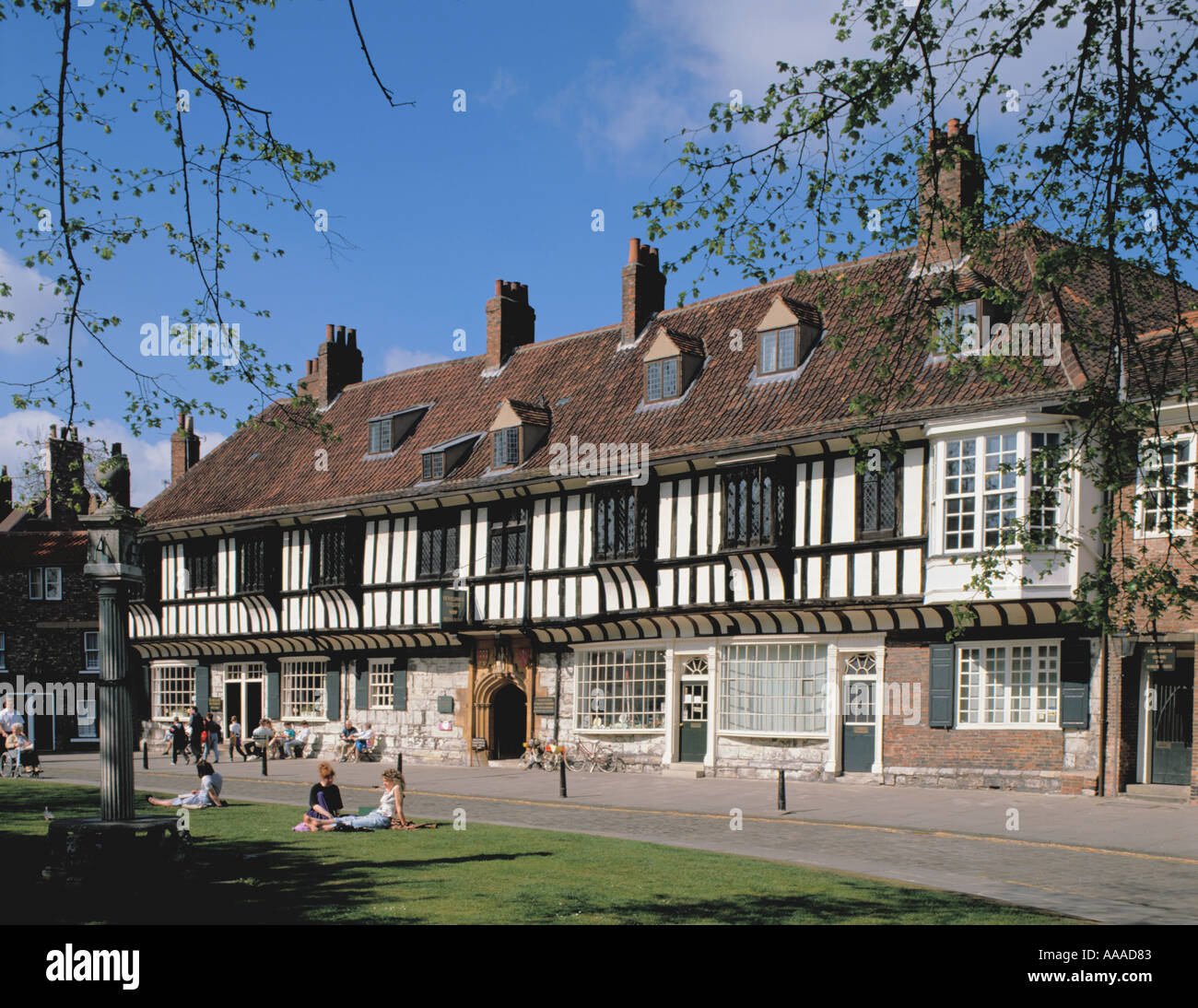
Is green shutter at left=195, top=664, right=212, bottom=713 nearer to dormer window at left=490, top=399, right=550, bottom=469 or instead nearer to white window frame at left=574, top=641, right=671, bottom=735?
dormer window at left=490, top=399, right=550, bottom=469

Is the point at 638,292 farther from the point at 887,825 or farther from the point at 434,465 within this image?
the point at 887,825

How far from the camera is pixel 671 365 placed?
28.4 meters

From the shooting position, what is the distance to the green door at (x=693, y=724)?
26.9 meters

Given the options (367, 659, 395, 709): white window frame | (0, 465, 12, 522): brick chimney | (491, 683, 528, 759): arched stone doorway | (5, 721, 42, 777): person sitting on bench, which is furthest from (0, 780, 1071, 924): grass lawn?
(0, 465, 12, 522): brick chimney

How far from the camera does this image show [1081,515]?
21266 mm

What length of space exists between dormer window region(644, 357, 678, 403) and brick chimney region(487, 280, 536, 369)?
7.09 metres

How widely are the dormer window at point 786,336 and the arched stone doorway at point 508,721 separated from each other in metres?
10.5

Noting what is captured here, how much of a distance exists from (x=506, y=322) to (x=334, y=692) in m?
11.2

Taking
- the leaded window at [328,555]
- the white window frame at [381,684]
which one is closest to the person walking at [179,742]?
the white window frame at [381,684]

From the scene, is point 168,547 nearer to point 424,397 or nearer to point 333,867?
point 424,397

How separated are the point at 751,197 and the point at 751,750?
710 inches

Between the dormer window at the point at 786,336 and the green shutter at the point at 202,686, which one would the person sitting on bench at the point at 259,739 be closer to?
the green shutter at the point at 202,686

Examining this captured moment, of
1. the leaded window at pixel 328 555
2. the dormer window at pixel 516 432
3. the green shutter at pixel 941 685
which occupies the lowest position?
the green shutter at pixel 941 685

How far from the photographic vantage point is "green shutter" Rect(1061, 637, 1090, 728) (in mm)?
21047
